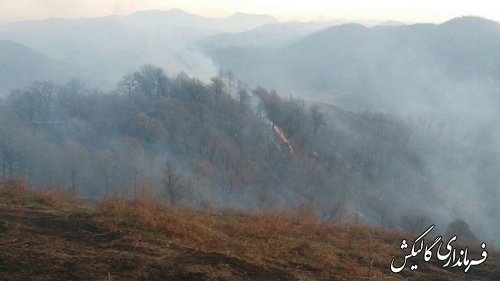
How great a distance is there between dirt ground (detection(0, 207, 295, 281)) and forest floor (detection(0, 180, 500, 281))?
0.01 meters

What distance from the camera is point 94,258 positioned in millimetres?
6477

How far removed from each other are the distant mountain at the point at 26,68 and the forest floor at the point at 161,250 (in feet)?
444

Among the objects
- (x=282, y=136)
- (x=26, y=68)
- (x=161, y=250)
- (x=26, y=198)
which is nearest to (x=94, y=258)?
(x=161, y=250)

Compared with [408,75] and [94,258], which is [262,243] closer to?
[94,258]

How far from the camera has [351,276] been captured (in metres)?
8.01

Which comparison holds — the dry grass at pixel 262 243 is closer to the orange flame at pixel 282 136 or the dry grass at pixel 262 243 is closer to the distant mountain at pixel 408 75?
the orange flame at pixel 282 136

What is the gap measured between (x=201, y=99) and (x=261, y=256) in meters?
64.0

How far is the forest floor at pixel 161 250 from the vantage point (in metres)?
6.19

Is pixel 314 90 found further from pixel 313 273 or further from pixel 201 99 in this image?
pixel 313 273

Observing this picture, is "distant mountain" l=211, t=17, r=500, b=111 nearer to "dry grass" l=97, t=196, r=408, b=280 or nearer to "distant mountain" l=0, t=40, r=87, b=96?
"distant mountain" l=0, t=40, r=87, b=96

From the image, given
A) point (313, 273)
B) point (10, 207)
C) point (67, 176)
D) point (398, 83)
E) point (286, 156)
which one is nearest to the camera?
point (313, 273)

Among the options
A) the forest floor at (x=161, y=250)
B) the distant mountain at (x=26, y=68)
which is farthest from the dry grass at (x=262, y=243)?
the distant mountain at (x=26, y=68)

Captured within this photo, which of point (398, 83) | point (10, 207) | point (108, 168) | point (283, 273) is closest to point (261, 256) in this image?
point (283, 273)

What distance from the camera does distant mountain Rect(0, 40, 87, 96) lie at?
138125 mm
